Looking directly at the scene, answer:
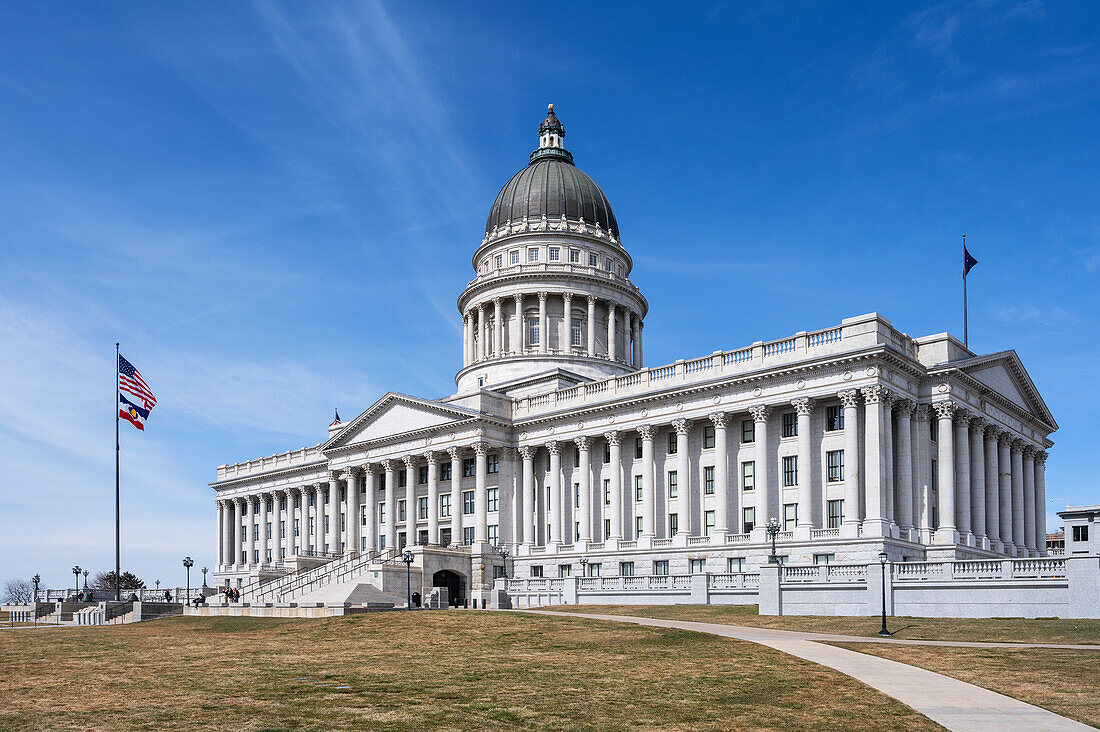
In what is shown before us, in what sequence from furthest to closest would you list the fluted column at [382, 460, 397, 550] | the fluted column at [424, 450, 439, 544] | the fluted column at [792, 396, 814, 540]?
the fluted column at [382, 460, 397, 550]
the fluted column at [424, 450, 439, 544]
the fluted column at [792, 396, 814, 540]

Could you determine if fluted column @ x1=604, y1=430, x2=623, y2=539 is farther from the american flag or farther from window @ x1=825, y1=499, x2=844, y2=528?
the american flag

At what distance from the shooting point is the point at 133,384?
216 feet

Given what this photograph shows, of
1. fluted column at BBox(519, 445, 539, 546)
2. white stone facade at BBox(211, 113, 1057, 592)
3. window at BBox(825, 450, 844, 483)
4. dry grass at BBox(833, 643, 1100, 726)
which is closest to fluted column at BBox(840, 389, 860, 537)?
white stone facade at BBox(211, 113, 1057, 592)

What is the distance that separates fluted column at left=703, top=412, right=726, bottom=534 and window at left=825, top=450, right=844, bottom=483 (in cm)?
690

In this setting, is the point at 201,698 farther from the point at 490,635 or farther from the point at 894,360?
the point at 894,360

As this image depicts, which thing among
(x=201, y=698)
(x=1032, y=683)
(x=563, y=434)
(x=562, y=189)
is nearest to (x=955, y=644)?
(x=1032, y=683)

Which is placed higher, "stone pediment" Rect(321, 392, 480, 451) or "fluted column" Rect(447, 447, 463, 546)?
"stone pediment" Rect(321, 392, 480, 451)

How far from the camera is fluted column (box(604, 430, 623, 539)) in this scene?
7400 cm

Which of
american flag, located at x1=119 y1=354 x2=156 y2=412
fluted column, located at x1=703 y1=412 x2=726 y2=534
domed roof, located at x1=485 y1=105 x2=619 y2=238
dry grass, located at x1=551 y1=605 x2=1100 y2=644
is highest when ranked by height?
domed roof, located at x1=485 y1=105 x2=619 y2=238

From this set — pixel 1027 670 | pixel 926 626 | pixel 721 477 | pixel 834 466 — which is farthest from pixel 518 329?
pixel 1027 670

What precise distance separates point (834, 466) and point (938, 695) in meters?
45.5

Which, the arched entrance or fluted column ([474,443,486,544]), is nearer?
the arched entrance

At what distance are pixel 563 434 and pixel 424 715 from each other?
61663 millimetres

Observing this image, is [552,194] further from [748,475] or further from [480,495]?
[748,475]
